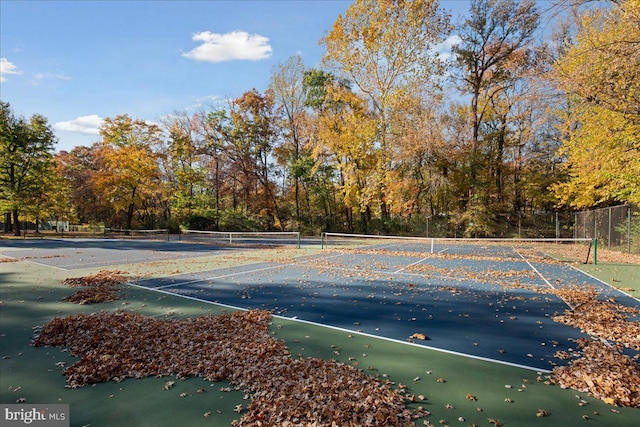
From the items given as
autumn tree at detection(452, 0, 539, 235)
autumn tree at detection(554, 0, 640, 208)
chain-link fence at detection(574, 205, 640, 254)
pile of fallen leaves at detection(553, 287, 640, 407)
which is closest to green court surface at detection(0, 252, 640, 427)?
pile of fallen leaves at detection(553, 287, 640, 407)

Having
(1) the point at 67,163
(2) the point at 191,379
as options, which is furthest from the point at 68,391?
(1) the point at 67,163

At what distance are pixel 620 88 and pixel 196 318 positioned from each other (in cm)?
1190

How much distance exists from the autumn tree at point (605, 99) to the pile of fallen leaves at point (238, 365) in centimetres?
780

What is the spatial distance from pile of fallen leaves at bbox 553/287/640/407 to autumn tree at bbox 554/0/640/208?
4952 millimetres

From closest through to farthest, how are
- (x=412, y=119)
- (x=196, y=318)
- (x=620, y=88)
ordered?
1. (x=196, y=318)
2. (x=620, y=88)
3. (x=412, y=119)

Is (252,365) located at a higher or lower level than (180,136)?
lower

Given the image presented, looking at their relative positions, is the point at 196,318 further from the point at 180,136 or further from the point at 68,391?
the point at 180,136

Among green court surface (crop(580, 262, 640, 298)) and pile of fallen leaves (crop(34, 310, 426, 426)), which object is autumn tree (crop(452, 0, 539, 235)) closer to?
green court surface (crop(580, 262, 640, 298))

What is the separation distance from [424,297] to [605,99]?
7417 millimetres

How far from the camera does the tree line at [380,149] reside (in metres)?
23.1

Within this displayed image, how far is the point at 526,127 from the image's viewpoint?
2962 centimetres

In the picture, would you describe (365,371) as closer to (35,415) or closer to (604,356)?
(604,356)

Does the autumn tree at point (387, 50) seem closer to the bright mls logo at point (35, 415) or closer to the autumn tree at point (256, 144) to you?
the autumn tree at point (256, 144)

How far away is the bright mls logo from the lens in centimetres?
302
